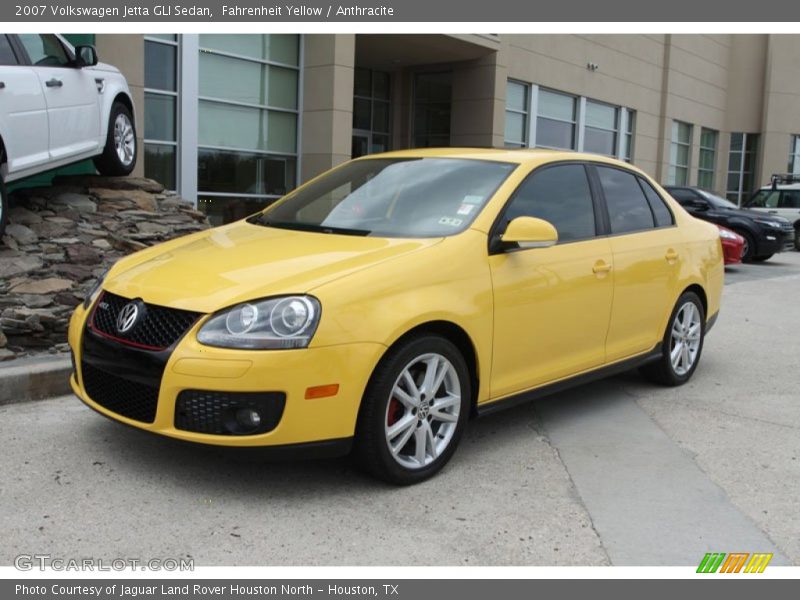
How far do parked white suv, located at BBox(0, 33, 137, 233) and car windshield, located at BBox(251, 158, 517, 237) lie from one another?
2.78m

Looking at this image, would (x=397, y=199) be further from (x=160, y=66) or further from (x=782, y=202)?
(x=782, y=202)

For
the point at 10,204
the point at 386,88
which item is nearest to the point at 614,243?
the point at 10,204

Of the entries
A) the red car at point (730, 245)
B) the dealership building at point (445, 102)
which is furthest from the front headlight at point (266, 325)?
the red car at point (730, 245)

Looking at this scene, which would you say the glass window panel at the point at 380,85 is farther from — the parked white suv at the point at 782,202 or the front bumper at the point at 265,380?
the front bumper at the point at 265,380

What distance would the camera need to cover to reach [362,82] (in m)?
20.7

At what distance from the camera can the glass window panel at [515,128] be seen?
69.3ft

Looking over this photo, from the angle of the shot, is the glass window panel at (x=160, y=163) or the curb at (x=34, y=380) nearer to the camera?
the curb at (x=34, y=380)

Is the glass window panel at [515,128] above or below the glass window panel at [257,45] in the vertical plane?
below

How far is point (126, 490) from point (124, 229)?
15.5 ft

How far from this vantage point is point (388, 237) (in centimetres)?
444

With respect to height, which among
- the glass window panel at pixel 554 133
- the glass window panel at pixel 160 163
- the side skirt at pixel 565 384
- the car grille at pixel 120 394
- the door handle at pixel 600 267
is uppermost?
the glass window panel at pixel 554 133

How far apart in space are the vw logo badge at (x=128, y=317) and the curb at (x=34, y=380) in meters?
1.66

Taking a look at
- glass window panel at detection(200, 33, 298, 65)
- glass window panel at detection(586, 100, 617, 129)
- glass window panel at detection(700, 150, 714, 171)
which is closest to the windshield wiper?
glass window panel at detection(200, 33, 298, 65)

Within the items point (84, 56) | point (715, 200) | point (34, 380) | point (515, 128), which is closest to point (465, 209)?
point (34, 380)
